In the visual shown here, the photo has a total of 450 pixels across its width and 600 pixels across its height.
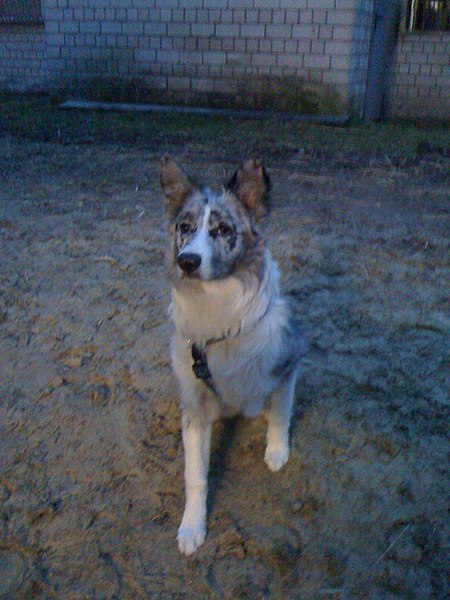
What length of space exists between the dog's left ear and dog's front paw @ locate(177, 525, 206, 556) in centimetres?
133

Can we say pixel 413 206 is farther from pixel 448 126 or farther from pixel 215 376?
pixel 448 126

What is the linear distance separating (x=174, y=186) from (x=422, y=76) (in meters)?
9.47

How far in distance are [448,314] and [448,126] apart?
7530 mm

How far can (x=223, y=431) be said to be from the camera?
2.89 m

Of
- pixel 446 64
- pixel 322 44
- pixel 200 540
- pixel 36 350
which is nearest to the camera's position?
pixel 200 540

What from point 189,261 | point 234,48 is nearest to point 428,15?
point 234,48

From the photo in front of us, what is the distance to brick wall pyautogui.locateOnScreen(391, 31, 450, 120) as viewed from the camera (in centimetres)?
1022

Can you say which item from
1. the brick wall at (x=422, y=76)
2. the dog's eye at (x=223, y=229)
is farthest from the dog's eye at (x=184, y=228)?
the brick wall at (x=422, y=76)

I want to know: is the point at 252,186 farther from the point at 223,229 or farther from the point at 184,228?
the point at 184,228

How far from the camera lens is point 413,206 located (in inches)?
215

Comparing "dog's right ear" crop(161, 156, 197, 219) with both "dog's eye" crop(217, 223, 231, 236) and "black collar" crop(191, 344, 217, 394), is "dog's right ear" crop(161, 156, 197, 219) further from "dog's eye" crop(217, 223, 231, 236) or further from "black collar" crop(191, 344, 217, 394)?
"black collar" crop(191, 344, 217, 394)

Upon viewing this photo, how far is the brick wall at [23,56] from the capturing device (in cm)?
1207

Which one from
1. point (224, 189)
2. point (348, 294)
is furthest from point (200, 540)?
point (348, 294)

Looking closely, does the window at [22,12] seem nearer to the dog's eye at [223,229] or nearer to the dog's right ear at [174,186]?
the dog's right ear at [174,186]
